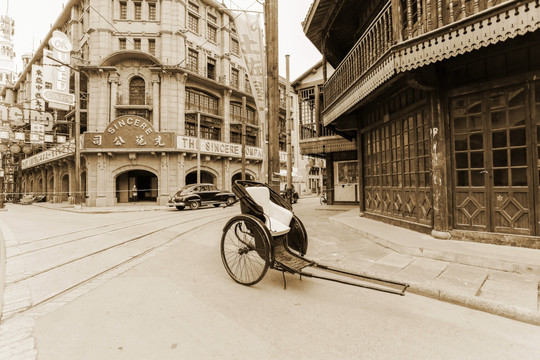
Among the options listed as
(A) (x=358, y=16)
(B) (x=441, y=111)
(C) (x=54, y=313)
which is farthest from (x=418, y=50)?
(C) (x=54, y=313)

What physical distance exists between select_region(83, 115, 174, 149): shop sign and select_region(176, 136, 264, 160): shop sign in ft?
7.75

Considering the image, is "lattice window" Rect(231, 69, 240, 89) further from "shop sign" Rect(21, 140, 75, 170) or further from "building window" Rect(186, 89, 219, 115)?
"shop sign" Rect(21, 140, 75, 170)

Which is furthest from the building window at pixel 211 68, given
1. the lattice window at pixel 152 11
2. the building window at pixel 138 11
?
the building window at pixel 138 11

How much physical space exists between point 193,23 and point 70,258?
25547 millimetres

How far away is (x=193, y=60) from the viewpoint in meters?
25.1

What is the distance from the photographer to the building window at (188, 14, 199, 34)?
24820 mm

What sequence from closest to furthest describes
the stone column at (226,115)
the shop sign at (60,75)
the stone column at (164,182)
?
the shop sign at (60,75)
the stone column at (164,182)
the stone column at (226,115)

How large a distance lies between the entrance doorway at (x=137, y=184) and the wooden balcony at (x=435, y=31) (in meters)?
21.0

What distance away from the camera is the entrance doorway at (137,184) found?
24.0m

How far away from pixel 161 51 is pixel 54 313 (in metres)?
23.9

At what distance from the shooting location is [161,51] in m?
22.6

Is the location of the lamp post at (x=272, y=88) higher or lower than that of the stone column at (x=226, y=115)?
lower

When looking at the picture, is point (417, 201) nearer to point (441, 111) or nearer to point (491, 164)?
point (491, 164)

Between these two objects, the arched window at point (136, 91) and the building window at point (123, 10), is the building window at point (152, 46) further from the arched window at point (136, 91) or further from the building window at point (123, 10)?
the building window at point (123, 10)
